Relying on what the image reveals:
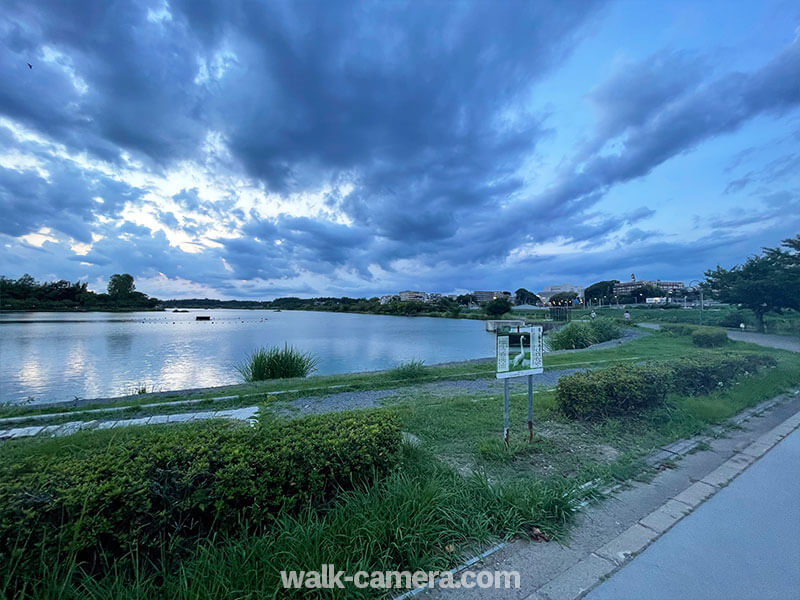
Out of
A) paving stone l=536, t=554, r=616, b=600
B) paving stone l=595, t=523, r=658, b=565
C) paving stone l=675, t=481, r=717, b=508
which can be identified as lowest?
paving stone l=675, t=481, r=717, b=508


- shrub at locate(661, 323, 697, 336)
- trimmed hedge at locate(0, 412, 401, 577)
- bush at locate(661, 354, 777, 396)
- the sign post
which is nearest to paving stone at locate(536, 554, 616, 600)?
trimmed hedge at locate(0, 412, 401, 577)

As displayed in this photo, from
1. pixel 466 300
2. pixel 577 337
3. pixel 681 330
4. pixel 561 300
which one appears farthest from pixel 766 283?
pixel 466 300

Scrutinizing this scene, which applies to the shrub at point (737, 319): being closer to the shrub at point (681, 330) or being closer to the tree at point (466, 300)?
the shrub at point (681, 330)

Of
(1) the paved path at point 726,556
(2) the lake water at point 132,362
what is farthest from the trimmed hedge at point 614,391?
(2) the lake water at point 132,362

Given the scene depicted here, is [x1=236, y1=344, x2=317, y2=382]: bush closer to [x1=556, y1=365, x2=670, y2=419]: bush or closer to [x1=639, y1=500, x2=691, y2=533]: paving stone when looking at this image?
[x1=556, y1=365, x2=670, y2=419]: bush

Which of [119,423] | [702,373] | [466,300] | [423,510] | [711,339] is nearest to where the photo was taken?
[423,510]

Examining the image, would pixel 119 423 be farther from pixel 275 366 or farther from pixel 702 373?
pixel 702 373

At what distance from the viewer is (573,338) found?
1775 cm

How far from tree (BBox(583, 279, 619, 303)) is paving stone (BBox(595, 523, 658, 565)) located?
3536 inches

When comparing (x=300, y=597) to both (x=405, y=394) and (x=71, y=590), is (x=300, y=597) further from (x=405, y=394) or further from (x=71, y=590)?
(x=405, y=394)

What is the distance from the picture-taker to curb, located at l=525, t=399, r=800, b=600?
5.88 ft

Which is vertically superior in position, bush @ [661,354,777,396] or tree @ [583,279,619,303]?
tree @ [583,279,619,303]

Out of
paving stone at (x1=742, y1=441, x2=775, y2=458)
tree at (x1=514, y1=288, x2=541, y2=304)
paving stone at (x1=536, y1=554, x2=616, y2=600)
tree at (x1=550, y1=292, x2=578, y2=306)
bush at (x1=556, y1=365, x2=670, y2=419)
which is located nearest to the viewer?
paving stone at (x1=536, y1=554, x2=616, y2=600)

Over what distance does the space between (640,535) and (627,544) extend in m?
0.17
